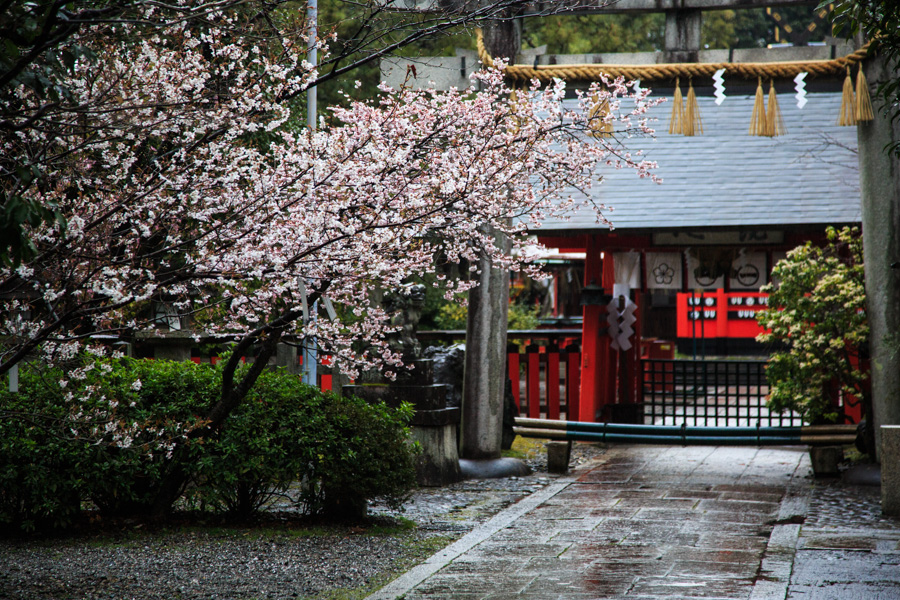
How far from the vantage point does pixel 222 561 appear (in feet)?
18.7

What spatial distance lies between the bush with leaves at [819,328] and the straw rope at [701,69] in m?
2.28

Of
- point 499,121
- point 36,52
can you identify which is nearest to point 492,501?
point 499,121

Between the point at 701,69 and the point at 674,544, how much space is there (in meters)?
5.00

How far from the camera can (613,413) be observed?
12.9m

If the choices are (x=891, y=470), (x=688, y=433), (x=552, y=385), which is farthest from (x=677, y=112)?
(x=552, y=385)

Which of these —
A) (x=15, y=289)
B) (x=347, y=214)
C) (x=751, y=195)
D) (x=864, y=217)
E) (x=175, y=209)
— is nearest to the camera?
(x=15, y=289)

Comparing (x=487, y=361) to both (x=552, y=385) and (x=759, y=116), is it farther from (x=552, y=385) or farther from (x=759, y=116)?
(x=759, y=116)

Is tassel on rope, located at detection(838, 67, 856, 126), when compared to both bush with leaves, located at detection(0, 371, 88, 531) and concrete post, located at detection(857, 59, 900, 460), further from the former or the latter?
bush with leaves, located at detection(0, 371, 88, 531)

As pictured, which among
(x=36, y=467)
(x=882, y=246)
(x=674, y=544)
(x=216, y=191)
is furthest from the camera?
(x=882, y=246)

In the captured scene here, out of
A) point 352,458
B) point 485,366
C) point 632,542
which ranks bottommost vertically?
point 632,542

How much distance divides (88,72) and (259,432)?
3.05 meters

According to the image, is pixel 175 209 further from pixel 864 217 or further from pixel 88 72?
pixel 864 217

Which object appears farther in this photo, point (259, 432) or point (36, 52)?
point (259, 432)

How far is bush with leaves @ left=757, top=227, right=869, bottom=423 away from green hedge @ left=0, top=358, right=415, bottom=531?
17.7 ft
